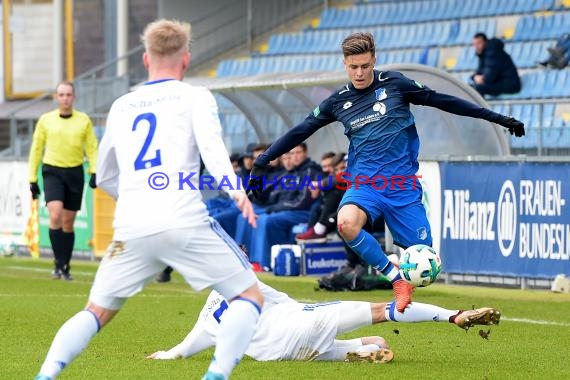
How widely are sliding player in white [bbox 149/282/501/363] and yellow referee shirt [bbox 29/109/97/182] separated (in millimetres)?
7450

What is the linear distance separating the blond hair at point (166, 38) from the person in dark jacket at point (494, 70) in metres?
14.1

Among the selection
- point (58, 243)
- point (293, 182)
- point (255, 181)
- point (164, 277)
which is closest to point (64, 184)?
point (58, 243)

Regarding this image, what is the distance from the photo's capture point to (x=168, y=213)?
20.5 feet

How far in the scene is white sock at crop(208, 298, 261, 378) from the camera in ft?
20.3

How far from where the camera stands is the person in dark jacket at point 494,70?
19953mm

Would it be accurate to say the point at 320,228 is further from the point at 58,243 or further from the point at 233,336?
the point at 233,336

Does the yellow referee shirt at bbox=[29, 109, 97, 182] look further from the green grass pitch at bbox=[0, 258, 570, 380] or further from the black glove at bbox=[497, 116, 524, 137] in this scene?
the black glove at bbox=[497, 116, 524, 137]

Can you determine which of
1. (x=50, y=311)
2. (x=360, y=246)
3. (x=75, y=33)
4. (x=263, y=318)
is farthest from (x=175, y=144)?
(x=75, y=33)

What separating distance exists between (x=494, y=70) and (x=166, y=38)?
14.3 meters

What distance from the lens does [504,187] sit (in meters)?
14.8

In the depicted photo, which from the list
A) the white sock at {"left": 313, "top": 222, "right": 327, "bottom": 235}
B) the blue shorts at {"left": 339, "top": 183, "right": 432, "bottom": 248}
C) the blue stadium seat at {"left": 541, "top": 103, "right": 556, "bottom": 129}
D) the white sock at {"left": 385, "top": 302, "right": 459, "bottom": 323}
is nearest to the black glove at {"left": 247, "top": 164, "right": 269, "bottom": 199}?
the blue shorts at {"left": 339, "top": 183, "right": 432, "bottom": 248}

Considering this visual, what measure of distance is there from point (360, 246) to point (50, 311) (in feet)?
11.7

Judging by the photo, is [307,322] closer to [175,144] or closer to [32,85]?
[175,144]

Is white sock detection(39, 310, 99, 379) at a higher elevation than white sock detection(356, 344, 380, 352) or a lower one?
higher
